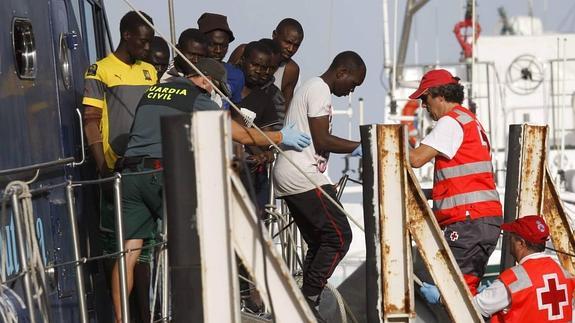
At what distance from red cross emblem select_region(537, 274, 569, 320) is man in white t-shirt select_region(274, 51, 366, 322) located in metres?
1.38

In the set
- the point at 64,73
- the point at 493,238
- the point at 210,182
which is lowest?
the point at 493,238

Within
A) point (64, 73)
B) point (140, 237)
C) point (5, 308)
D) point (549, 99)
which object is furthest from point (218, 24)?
point (549, 99)

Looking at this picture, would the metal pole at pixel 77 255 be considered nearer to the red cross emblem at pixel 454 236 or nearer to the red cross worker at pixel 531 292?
the red cross worker at pixel 531 292

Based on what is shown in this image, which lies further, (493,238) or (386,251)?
(493,238)

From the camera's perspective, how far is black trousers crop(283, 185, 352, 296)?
730 cm

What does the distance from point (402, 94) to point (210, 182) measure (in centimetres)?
1575

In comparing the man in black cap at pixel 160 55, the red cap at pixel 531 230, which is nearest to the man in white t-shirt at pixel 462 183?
the red cap at pixel 531 230

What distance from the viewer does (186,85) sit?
20.4 ft

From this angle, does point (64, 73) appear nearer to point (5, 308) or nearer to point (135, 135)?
point (135, 135)

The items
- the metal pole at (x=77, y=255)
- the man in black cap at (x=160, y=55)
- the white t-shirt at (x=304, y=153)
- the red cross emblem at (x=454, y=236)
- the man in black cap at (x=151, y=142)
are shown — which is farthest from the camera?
the man in black cap at (x=160, y=55)

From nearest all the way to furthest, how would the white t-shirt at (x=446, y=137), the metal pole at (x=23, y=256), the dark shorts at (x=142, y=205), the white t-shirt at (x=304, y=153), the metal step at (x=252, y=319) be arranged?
the metal pole at (x=23, y=256) → the dark shorts at (x=142, y=205) → the metal step at (x=252, y=319) → the white t-shirt at (x=446, y=137) → the white t-shirt at (x=304, y=153)

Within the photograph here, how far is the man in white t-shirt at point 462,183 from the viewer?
6.80 m

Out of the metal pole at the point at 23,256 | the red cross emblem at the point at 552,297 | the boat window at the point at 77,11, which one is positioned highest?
the boat window at the point at 77,11

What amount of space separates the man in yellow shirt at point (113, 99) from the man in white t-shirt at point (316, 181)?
38.0 inches
